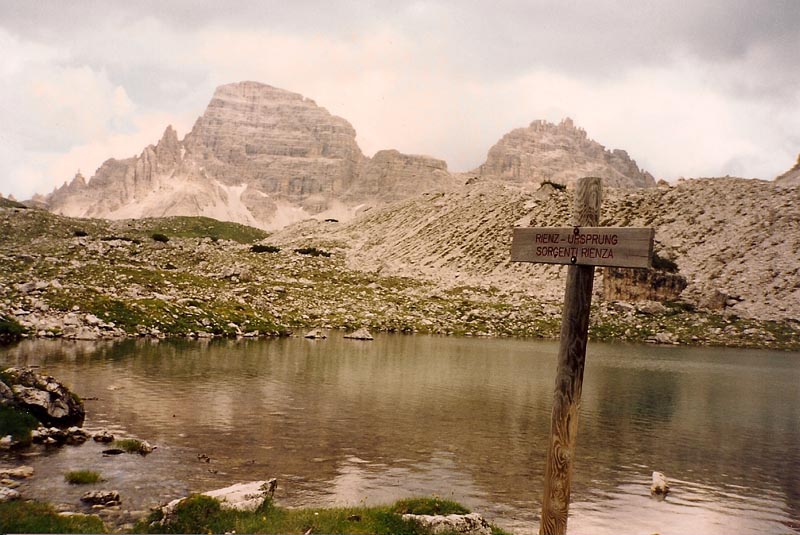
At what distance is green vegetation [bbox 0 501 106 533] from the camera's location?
11.5 meters

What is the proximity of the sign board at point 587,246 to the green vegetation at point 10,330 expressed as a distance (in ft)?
137

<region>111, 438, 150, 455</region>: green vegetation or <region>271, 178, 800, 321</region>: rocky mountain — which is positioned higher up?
<region>271, 178, 800, 321</region>: rocky mountain

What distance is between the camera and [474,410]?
2931cm

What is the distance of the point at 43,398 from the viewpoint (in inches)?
827

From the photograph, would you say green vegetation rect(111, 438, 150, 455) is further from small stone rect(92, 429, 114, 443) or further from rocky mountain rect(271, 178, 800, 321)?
rocky mountain rect(271, 178, 800, 321)

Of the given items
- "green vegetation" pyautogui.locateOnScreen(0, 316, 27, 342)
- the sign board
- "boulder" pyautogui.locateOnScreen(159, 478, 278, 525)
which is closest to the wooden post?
the sign board

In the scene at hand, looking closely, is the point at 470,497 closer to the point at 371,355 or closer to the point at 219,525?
the point at 219,525

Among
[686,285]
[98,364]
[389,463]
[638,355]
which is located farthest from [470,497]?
[686,285]

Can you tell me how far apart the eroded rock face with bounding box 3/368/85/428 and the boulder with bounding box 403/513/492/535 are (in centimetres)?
1491

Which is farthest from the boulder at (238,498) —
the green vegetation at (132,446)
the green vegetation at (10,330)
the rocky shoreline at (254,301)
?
the rocky shoreline at (254,301)

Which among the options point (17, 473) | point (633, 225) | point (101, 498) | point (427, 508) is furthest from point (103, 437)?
point (633, 225)

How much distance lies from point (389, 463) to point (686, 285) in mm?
90409

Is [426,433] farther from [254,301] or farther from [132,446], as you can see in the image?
[254,301]

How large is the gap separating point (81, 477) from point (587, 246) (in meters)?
Answer: 13.8
